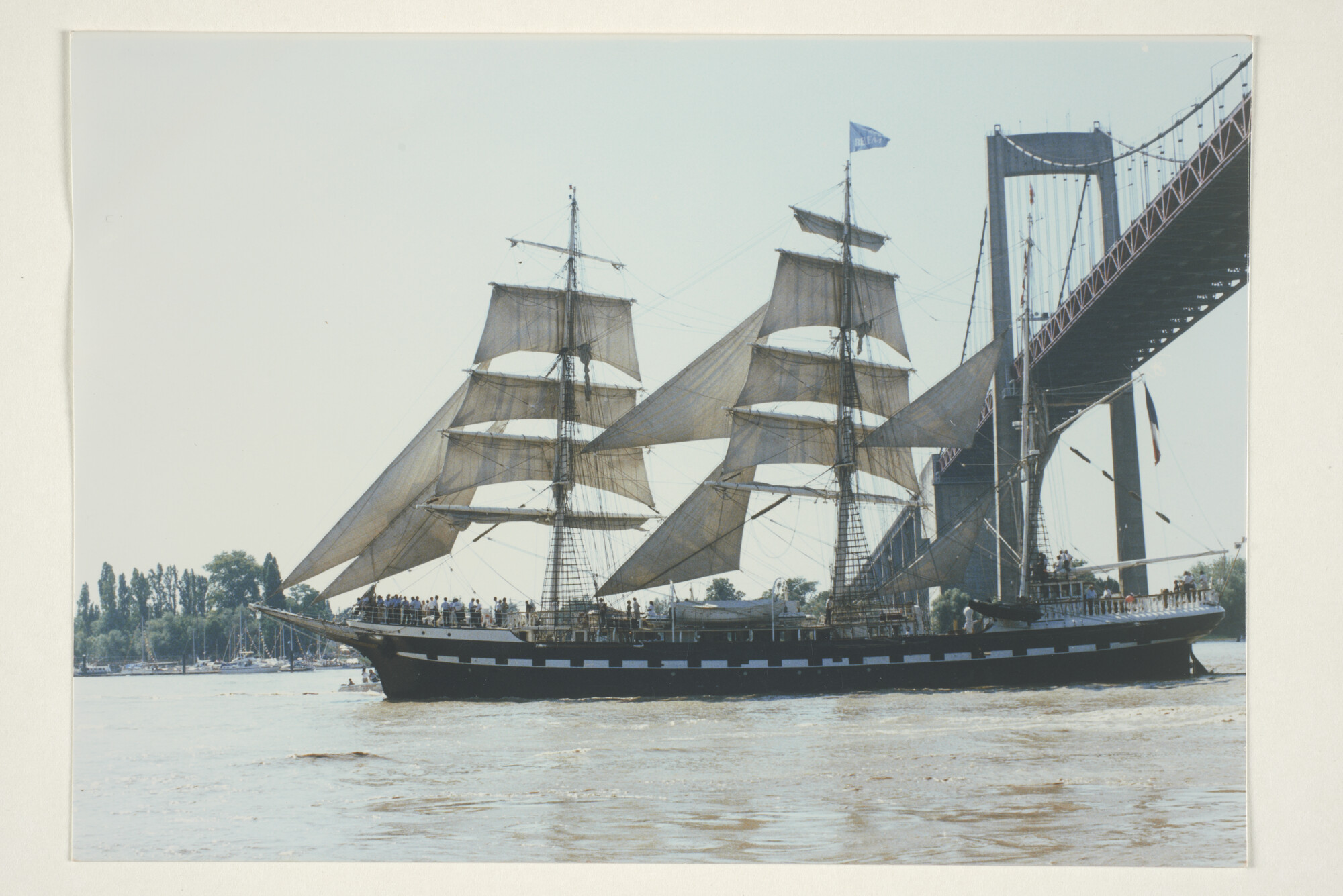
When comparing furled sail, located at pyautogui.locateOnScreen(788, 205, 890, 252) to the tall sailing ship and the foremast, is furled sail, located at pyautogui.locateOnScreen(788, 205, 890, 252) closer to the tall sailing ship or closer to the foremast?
the tall sailing ship

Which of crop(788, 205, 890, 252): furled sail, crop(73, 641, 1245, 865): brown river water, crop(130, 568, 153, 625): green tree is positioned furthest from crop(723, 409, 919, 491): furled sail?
crop(130, 568, 153, 625): green tree

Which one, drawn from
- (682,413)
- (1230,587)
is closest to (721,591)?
(682,413)

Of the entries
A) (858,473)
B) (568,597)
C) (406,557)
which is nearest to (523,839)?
(406,557)

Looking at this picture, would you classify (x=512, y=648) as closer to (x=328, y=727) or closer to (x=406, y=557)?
(x=406, y=557)

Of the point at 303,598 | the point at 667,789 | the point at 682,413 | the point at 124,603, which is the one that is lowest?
the point at 667,789

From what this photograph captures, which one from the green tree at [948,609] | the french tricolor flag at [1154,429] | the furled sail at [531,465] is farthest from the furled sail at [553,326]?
the green tree at [948,609]

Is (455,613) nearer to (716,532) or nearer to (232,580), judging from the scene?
(716,532)
